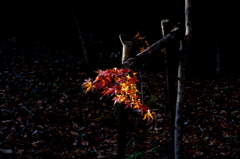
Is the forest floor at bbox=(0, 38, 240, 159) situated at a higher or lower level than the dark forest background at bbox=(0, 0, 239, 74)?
lower

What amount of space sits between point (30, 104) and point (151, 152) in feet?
13.6

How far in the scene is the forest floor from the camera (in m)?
4.20

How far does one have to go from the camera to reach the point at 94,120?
543cm

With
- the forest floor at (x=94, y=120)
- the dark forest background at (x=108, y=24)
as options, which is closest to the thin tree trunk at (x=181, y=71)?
the forest floor at (x=94, y=120)

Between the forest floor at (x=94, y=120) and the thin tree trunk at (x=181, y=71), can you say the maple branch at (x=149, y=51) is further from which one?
the forest floor at (x=94, y=120)

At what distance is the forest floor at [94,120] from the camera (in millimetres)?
4199

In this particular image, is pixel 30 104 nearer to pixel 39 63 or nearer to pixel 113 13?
pixel 39 63

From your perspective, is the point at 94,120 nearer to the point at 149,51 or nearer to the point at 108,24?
the point at 149,51

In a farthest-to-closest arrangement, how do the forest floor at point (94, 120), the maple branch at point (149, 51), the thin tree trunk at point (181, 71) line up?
the forest floor at point (94, 120)
the thin tree trunk at point (181, 71)
the maple branch at point (149, 51)

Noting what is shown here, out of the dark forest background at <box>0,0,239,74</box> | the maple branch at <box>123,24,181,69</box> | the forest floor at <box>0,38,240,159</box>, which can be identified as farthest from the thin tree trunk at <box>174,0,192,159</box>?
the dark forest background at <box>0,0,239,74</box>

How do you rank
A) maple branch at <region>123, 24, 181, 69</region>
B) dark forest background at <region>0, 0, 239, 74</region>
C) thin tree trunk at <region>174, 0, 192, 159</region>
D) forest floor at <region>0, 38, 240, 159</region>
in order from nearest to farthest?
maple branch at <region>123, 24, 181, 69</region> → thin tree trunk at <region>174, 0, 192, 159</region> → forest floor at <region>0, 38, 240, 159</region> → dark forest background at <region>0, 0, 239, 74</region>

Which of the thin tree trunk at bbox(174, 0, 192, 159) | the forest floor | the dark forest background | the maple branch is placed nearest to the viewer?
the maple branch

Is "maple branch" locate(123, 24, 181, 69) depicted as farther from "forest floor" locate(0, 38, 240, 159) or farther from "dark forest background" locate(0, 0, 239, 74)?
"dark forest background" locate(0, 0, 239, 74)

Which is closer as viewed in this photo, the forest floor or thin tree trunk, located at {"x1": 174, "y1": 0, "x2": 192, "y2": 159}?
thin tree trunk, located at {"x1": 174, "y1": 0, "x2": 192, "y2": 159}
